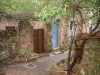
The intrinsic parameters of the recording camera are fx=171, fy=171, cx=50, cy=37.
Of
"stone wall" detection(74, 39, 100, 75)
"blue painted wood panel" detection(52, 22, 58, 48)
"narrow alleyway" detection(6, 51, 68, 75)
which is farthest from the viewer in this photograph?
"blue painted wood panel" detection(52, 22, 58, 48)

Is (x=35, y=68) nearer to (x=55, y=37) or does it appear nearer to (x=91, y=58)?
(x=91, y=58)

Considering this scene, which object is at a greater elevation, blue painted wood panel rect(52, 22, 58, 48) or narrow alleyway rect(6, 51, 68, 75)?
blue painted wood panel rect(52, 22, 58, 48)

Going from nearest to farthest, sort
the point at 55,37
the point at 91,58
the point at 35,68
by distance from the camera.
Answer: the point at 91,58, the point at 35,68, the point at 55,37

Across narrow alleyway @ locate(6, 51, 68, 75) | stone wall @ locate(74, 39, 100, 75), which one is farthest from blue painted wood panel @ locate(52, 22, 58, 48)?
stone wall @ locate(74, 39, 100, 75)

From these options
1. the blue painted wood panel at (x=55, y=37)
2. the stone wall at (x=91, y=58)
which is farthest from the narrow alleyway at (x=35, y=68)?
the stone wall at (x=91, y=58)

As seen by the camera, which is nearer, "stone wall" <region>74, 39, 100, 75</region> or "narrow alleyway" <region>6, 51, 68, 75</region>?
"stone wall" <region>74, 39, 100, 75</region>

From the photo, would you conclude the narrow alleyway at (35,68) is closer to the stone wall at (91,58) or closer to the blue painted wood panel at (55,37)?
the blue painted wood panel at (55,37)

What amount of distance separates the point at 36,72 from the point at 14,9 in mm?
4920

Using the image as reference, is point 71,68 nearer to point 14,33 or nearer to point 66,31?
point 14,33

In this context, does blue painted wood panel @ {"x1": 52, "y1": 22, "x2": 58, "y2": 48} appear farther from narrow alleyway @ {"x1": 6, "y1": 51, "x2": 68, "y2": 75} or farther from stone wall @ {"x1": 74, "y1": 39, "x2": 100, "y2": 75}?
stone wall @ {"x1": 74, "y1": 39, "x2": 100, "y2": 75}

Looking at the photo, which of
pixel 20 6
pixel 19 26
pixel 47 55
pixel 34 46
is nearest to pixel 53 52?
pixel 47 55

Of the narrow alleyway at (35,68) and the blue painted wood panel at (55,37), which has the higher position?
the blue painted wood panel at (55,37)

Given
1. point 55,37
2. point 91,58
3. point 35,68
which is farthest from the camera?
point 55,37

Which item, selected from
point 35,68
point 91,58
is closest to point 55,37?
point 35,68
